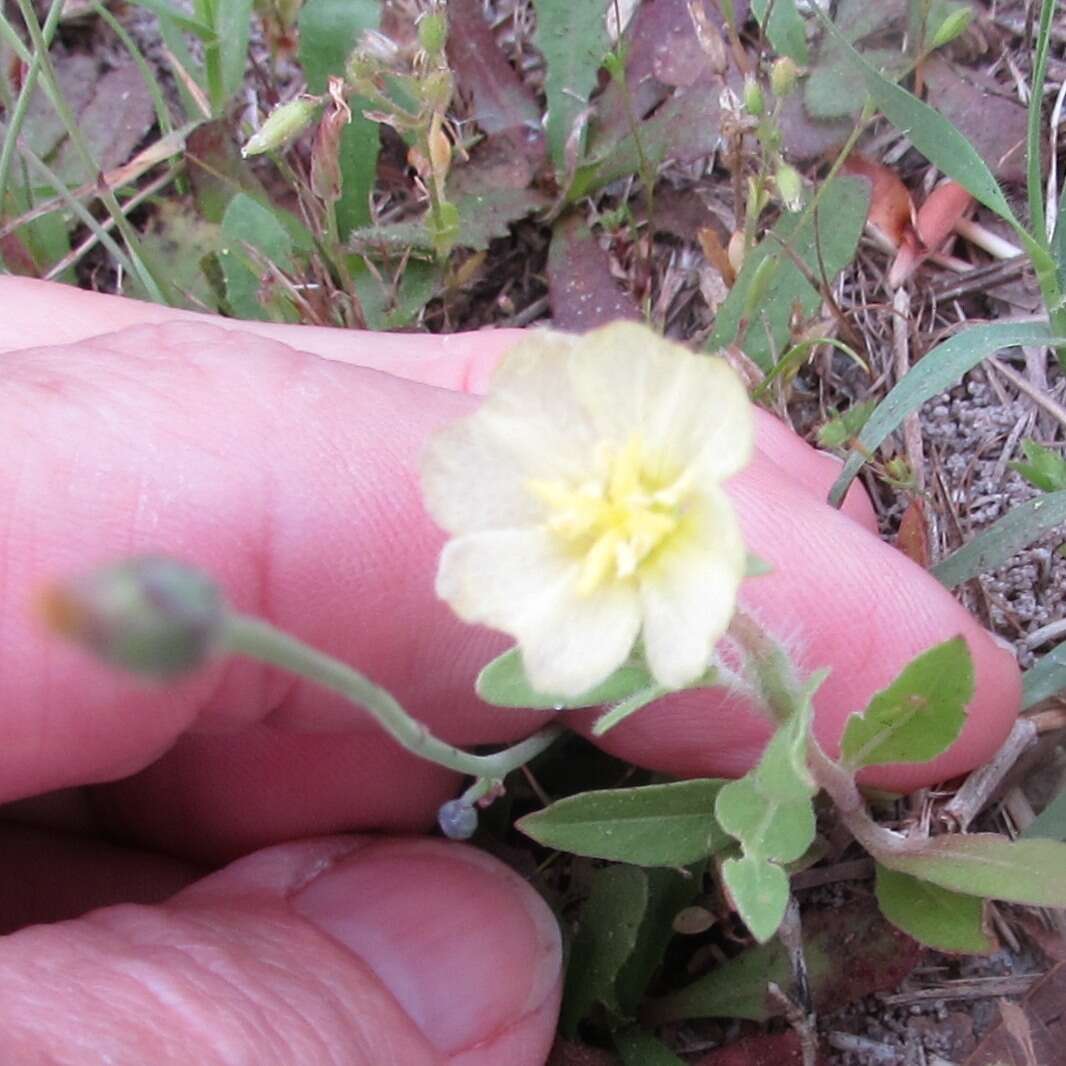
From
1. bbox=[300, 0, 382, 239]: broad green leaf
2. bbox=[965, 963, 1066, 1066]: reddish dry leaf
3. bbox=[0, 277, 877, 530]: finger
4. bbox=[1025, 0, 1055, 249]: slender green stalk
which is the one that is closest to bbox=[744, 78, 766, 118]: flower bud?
bbox=[1025, 0, 1055, 249]: slender green stalk

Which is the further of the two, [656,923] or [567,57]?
[567,57]

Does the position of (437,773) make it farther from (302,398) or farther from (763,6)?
(763,6)

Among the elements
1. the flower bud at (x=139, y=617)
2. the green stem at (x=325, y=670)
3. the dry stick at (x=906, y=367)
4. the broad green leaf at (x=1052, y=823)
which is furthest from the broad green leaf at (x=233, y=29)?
the flower bud at (x=139, y=617)

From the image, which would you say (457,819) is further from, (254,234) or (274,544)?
(254,234)

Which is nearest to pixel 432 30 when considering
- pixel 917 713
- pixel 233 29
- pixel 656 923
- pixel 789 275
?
pixel 233 29

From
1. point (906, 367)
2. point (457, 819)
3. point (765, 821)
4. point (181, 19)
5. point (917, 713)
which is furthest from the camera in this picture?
point (181, 19)

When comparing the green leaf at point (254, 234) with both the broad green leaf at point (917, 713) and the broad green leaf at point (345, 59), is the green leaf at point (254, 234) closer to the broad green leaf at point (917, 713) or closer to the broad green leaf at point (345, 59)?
the broad green leaf at point (345, 59)

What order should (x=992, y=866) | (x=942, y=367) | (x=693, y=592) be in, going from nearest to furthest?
(x=693, y=592)
(x=992, y=866)
(x=942, y=367)
